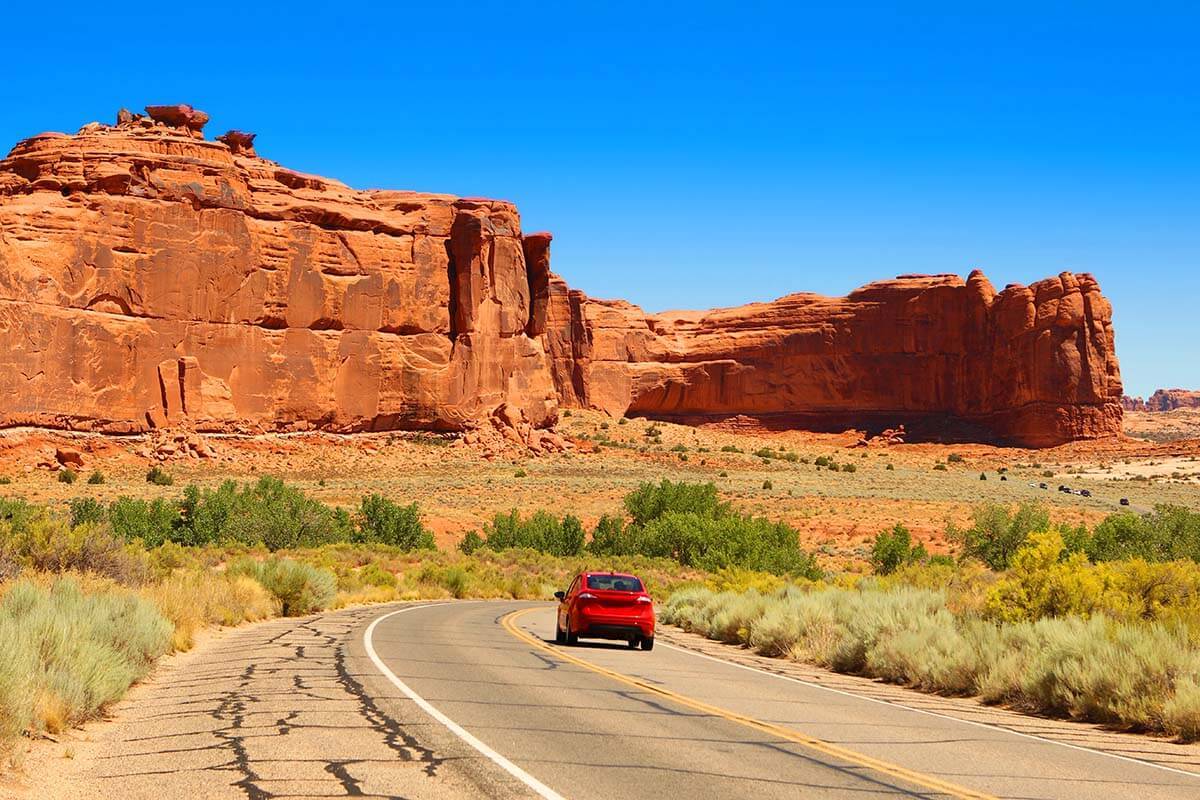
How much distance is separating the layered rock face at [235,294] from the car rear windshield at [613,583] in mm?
49387

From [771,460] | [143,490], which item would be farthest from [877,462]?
[143,490]

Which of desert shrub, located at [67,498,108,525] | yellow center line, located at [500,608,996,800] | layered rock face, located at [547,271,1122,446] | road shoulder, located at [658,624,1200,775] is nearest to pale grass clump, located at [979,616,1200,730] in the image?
road shoulder, located at [658,624,1200,775]

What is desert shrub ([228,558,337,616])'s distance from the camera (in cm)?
2369

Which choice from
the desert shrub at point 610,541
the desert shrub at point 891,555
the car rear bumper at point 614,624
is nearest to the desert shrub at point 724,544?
the desert shrub at point 610,541

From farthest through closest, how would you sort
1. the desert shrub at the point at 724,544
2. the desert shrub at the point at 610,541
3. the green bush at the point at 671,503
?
the green bush at the point at 671,503
the desert shrub at the point at 610,541
the desert shrub at the point at 724,544

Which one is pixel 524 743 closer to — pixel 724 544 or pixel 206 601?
pixel 206 601

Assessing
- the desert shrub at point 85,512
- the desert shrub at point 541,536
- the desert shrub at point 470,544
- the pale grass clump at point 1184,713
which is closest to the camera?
the pale grass clump at point 1184,713

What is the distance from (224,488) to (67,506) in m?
6.42

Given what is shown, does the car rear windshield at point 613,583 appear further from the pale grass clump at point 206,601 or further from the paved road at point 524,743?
the pale grass clump at point 206,601

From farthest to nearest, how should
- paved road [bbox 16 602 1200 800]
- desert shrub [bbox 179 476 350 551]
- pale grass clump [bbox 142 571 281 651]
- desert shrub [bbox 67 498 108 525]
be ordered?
desert shrub [bbox 179 476 350 551], desert shrub [bbox 67 498 108 525], pale grass clump [bbox 142 571 281 651], paved road [bbox 16 602 1200 800]

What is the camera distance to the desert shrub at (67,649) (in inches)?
334

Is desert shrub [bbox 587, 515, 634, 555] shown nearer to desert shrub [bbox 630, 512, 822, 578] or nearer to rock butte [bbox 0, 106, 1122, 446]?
desert shrub [bbox 630, 512, 822, 578]

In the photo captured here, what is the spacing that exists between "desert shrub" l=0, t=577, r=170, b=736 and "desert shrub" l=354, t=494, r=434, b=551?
95.5 ft

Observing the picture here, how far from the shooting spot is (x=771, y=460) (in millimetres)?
88000
